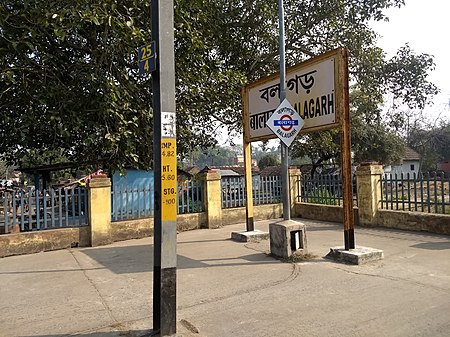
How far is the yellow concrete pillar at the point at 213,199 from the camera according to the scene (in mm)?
10281

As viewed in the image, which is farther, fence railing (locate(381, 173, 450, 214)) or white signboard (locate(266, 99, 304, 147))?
fence railing (locate(381, 173, 450, 214))

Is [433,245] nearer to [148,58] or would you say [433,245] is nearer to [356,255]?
[356,255]

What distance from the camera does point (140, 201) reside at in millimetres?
9500

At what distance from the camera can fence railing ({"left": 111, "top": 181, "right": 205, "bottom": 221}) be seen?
914 cm

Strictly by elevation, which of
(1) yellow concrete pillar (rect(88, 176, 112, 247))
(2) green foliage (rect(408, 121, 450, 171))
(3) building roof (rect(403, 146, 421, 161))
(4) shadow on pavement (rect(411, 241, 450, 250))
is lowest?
(4) shadow on pavement (rect(411, 241, 450, 250))

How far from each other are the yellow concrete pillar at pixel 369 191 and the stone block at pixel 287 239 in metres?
3.60

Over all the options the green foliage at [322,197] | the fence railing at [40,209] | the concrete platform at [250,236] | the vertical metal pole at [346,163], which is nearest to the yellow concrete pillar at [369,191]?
the green foliage at [322,197]

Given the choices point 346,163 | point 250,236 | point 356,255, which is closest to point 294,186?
point 250,236

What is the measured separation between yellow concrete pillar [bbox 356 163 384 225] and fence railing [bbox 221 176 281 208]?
10.3 ft

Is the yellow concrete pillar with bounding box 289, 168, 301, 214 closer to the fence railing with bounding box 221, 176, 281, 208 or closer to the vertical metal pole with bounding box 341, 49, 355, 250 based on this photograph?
the fence railing with bounding box 221, 176, 281, 208

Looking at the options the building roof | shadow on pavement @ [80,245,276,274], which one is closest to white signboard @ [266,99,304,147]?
shadow on pavement @ [80,245,276,274]

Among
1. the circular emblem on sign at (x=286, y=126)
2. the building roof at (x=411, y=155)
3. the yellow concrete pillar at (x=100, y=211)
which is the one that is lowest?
the yellow concrete pillar at (x=100, y=211)

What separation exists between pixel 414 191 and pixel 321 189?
3.15 meters

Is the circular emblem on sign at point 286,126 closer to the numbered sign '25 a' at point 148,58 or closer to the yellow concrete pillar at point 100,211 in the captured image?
the numbered sign '25 a' at point 148,58
